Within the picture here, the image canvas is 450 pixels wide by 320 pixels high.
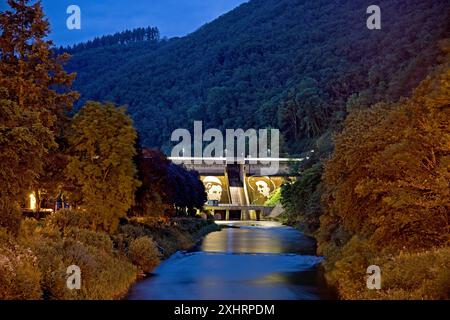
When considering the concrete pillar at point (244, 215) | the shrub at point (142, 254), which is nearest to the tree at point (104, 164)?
the shrub at point (142, 254)

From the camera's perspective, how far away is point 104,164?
34094 millimetres

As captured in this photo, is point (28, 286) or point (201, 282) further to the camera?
point (201, 282)

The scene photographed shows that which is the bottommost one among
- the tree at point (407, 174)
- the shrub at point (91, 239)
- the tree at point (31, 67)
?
the shrub at point (91, 239)

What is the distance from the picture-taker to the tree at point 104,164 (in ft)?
112

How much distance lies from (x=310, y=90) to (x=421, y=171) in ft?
561

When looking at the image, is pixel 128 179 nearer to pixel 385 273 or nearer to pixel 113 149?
pixel 113 149

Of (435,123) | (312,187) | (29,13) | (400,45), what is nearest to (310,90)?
(400,45)

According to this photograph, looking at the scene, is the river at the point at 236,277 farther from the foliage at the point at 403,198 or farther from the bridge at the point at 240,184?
the bridge at the point at 240,184

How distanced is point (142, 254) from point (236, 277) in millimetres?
4998

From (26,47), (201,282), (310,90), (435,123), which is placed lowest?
(201,282)

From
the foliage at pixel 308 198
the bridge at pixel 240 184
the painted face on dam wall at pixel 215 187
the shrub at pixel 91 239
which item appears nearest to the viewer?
the shrub at pixel 91 239

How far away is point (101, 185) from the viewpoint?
33.9 metres

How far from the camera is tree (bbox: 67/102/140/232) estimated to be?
34031 mm

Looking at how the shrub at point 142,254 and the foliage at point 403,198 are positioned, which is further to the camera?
the shrub at point 142,254
